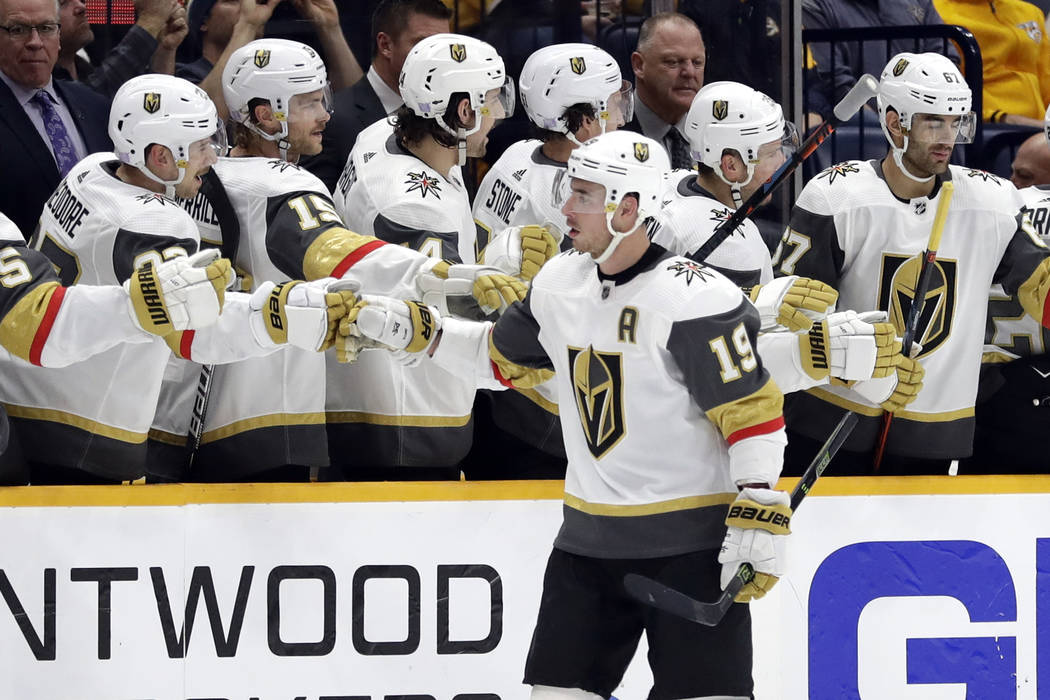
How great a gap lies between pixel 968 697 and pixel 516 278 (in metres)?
1.76

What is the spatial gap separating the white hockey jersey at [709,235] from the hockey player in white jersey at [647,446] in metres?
0.82

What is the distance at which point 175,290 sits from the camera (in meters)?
4.19

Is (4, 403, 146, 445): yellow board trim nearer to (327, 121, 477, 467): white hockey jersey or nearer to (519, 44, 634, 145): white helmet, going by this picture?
(327, 121, 477, 467): white hockey jersey

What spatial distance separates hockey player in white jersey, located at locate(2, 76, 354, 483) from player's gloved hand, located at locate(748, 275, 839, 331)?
1293mm

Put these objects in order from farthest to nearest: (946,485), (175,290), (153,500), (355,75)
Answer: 1. (355,75)
2. (946,485)
3. (153,500)
4. (175,290)

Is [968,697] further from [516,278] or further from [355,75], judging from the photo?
[355,75]

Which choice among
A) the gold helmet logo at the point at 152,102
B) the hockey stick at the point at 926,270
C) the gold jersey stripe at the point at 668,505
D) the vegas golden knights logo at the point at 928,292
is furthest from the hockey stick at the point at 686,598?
the gold helmet logo at the point at 152,102

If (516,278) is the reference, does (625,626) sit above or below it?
below

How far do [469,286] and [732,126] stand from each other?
109 cm

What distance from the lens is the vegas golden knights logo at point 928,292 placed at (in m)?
4.95

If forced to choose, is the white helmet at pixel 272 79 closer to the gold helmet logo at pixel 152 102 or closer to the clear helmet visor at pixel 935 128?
the gold helmet logo at pixel 152 102

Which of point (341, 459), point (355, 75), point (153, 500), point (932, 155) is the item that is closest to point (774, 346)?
point (932, 155)

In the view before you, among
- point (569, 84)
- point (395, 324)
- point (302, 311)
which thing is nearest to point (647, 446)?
point (395, 324)

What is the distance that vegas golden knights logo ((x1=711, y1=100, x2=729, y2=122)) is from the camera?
5148mm
